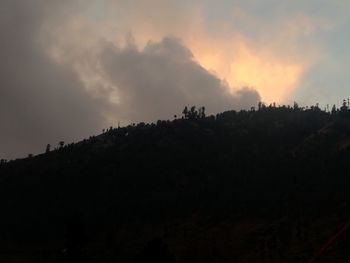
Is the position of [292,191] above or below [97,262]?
above

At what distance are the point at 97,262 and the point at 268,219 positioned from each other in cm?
4540

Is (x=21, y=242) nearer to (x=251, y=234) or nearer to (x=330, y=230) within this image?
(x=251, y=234)

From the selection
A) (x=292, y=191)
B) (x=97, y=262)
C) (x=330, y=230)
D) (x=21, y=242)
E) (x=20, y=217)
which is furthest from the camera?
(x=20, y=217)

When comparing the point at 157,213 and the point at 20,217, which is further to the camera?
the point at 20,217

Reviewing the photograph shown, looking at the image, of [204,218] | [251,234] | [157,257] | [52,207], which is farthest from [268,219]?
[157,257]

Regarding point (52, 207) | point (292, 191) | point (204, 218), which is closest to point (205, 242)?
point (204, 218)

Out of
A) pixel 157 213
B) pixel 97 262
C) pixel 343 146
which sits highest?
pixel 343 146

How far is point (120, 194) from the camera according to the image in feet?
654

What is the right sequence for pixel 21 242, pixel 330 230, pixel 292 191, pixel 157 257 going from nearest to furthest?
pixel 157 257, pixel 330 230, pixel 292 191, pixel 21 242

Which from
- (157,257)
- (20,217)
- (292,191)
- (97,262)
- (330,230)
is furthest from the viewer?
(20,217)

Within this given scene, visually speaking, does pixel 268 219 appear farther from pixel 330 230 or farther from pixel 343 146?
pixel 343 146

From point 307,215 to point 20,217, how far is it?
108616 mm

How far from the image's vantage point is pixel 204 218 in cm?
15850

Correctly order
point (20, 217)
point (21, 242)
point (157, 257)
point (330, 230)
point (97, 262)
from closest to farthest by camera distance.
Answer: point (157, 257) → point (330, 230) → point (97, 262) → point (21, 242) → point (20, 217)
